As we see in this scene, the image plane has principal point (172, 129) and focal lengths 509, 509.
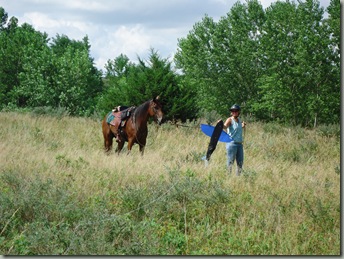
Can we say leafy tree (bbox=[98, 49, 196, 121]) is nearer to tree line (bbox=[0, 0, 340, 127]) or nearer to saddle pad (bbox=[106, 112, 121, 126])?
tree line (bbox=[0, 0, 340, 127])

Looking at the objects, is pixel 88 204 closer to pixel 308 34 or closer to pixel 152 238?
pixel 152 238

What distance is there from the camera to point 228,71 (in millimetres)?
43500

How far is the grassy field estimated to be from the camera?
5.89m

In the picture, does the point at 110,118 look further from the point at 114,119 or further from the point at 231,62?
the point at 231,62

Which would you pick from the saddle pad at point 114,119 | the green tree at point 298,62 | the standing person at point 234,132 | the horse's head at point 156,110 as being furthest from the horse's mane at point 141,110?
the green tree at point 298,62

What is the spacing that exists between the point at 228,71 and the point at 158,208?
37077 mm

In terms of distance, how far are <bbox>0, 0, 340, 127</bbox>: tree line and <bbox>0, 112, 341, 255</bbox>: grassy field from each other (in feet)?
30.6

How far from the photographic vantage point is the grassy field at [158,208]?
5891 mm

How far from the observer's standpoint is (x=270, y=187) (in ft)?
27.8

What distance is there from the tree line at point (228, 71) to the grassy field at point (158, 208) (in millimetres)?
9313

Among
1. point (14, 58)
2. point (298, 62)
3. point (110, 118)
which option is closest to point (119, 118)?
point (110, 118)

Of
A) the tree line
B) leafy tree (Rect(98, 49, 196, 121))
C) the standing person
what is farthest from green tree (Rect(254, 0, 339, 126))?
the standing person

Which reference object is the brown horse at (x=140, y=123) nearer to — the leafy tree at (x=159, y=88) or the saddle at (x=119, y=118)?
the saddle at (x=119, y=118)

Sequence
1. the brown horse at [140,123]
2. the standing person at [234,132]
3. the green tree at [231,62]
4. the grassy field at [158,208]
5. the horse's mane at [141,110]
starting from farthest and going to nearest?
the green tree at [231,62]
the horse's mane at [141,110]
the brown horse at [140,123]
the standing person at [234,132]
the grassy field at [158,208]
